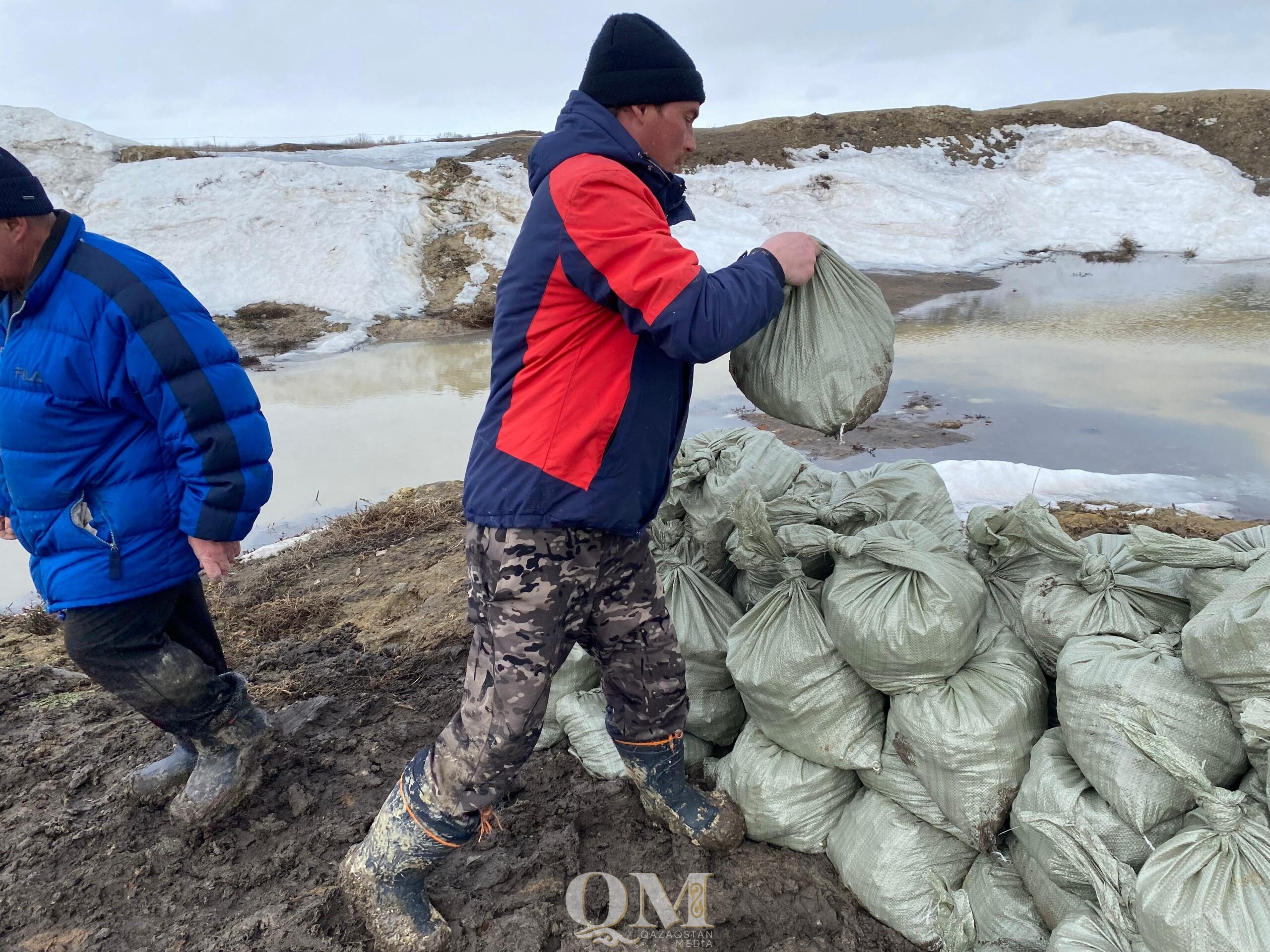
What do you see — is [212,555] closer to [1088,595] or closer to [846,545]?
[846,545]

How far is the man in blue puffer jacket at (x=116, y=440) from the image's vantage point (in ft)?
5.93

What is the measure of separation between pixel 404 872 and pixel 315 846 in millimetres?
491

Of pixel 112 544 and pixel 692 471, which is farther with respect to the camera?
pixel 692 471

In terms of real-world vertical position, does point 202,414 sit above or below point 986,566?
above

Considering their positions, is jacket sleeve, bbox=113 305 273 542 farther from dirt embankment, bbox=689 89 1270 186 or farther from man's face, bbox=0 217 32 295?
dirt embankment, bbox=689 89 1270 186

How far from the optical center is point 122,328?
1815 mm

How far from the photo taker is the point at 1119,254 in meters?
13.5

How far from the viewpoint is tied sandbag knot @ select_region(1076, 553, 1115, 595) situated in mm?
1812

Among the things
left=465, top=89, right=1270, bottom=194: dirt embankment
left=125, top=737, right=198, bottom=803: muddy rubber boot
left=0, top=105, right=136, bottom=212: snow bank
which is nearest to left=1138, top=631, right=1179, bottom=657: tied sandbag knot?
left=125, top=737, right=198, bottom=803: muddy rubber boot

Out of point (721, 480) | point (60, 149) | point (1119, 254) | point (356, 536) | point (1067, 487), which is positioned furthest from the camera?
point (60, 149)

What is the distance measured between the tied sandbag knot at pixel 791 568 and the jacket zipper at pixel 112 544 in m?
1.60

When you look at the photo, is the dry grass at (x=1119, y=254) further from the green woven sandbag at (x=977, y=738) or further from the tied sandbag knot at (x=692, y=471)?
the green woven sandbag at (x=977, y=738)

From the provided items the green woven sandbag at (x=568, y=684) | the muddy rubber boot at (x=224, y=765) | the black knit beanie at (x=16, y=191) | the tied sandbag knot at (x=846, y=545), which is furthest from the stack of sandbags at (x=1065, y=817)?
the black knit beanie at (x=16, y=191)

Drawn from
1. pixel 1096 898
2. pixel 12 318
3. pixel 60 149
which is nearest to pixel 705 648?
pixel 1096 898
